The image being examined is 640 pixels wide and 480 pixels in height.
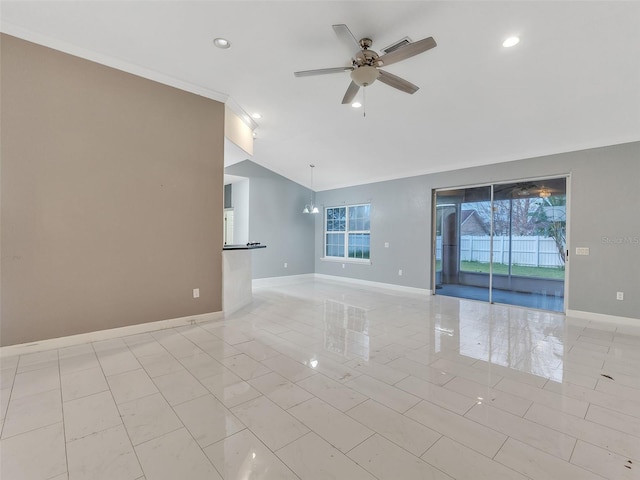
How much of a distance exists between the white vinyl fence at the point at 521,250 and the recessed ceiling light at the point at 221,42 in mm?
5204

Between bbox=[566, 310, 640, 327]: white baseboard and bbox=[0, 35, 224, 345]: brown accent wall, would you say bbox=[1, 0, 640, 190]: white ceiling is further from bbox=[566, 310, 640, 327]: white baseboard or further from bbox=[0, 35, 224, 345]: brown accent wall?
bbox=[566, 310, 640, 327]: white baseboard

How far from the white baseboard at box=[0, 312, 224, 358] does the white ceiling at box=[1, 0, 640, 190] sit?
9.90 feet

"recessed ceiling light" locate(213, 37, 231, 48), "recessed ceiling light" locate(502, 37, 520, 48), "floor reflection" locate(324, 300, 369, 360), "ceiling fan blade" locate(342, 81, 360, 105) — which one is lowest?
"floor reflection" locate(324, 300, 369, 360)

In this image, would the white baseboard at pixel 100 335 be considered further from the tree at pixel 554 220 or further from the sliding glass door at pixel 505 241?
the tree at pixel 554 220

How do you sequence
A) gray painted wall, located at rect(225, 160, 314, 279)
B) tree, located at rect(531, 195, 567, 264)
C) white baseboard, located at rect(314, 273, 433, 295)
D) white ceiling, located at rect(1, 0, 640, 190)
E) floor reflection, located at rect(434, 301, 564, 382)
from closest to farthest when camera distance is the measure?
white ceiling, located at rect(1, 0, 640, 190) < floor reflection, located at rect(434, 301, 564, 382) < tree, located at rect(531, 195, 567, 264) < white baseboard, located at rect(314, 273, 433, 295) < gray painted wall, located at rect(225, 160, 314, 279)

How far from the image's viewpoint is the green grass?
16.6 ft

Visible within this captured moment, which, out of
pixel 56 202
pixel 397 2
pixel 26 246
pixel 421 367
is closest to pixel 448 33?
pixel 397 2

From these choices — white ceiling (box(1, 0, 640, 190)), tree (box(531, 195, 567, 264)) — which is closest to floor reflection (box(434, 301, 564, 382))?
tree (box(531, 195, 567, 264))

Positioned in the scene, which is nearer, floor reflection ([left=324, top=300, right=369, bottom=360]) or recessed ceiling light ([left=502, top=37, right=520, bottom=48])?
recessed ceiling light ([left=502, top=37, right=520, bottom=48])

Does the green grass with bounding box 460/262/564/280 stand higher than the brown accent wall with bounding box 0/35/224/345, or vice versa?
the brown accent wall with bounding box 0/35/224/345

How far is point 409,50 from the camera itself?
2.30m

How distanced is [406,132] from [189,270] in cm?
397

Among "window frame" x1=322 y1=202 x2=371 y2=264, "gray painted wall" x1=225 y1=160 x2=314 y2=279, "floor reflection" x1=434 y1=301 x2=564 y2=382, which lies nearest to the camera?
"floor reflection" x1=434 y1=301 x2=564 y2=382

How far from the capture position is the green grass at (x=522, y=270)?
16.6 feet
